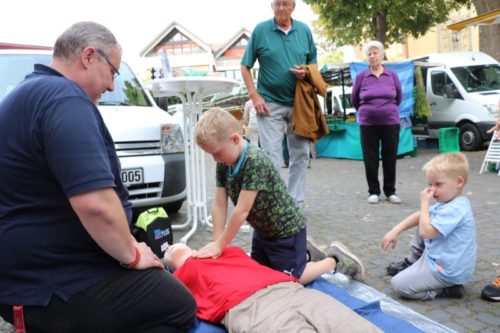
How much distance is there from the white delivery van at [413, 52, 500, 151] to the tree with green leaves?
4253 mm

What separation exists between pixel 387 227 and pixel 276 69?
1.95 m

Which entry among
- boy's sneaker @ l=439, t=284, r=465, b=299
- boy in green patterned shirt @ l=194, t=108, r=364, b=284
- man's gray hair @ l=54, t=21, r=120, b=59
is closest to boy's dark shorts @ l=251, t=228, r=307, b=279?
boy in green patterned shirt @ l=194, t=108, r=364, b=284

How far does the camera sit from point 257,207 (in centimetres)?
310

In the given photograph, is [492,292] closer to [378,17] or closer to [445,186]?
[445,186]

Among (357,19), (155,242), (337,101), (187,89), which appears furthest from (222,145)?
(357,19)

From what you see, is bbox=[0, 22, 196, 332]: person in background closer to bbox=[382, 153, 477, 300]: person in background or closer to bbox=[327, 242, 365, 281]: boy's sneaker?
bbox=[327, 242, 365, 281]: boy's sneaker

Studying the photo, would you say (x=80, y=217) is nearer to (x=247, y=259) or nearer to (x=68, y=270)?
(x=68, y=270)

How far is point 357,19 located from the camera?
19.0 meters

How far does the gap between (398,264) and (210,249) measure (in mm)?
1559

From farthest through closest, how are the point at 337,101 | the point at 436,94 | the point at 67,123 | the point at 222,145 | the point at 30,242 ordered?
the point at 337,101 → the point at 436,94 → the point at 222,145 → the point at 30,242 → the point at 67,123

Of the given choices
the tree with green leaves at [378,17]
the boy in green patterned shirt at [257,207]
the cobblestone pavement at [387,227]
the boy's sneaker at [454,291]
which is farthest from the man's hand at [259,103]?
the tree with green leaves at [378,17]

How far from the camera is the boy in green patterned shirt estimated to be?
116 inches

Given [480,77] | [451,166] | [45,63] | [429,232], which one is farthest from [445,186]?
A: [480,77]

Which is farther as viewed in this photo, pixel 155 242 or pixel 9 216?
pixel 155 242
